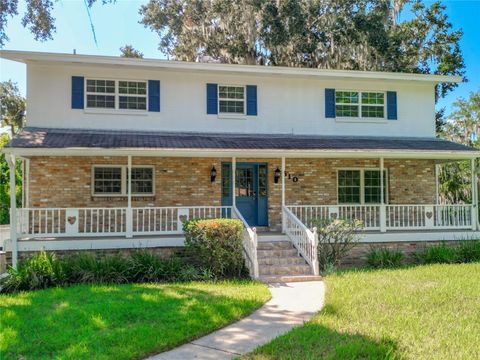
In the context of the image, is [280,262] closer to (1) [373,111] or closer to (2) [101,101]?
(1) [373,111]

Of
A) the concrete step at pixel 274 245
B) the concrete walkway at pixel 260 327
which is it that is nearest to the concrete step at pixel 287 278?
the concrete walkway at pixel 260 327

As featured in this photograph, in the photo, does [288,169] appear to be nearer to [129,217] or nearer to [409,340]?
[129,217]

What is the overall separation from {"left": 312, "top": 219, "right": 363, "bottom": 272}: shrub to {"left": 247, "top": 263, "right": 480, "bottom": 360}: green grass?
1485 mm

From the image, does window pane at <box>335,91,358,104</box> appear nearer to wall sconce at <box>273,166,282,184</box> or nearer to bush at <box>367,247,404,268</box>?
wall sconce at <box>273,166,282,184</box>

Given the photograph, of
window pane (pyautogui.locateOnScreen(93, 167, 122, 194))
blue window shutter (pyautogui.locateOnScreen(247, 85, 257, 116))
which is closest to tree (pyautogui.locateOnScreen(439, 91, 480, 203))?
blue window shutter (pyautogui.locateOnScreen(247, 85, 257, 116))

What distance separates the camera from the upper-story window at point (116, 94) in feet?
42.1

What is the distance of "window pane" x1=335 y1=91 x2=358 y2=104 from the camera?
14398 millimetres

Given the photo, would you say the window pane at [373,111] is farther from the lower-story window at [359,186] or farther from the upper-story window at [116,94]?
the upper-story window at [116,94]

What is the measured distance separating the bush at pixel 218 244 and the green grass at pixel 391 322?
7.18 feet

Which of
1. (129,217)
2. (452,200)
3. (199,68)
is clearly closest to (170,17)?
(199,68)

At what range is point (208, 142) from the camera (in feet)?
39.3

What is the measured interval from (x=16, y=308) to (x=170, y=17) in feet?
66.4

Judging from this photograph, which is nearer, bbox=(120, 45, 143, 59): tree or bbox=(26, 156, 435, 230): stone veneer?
bbox=(26, 156, 435, 230): stone veneer

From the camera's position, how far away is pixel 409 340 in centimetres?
536
